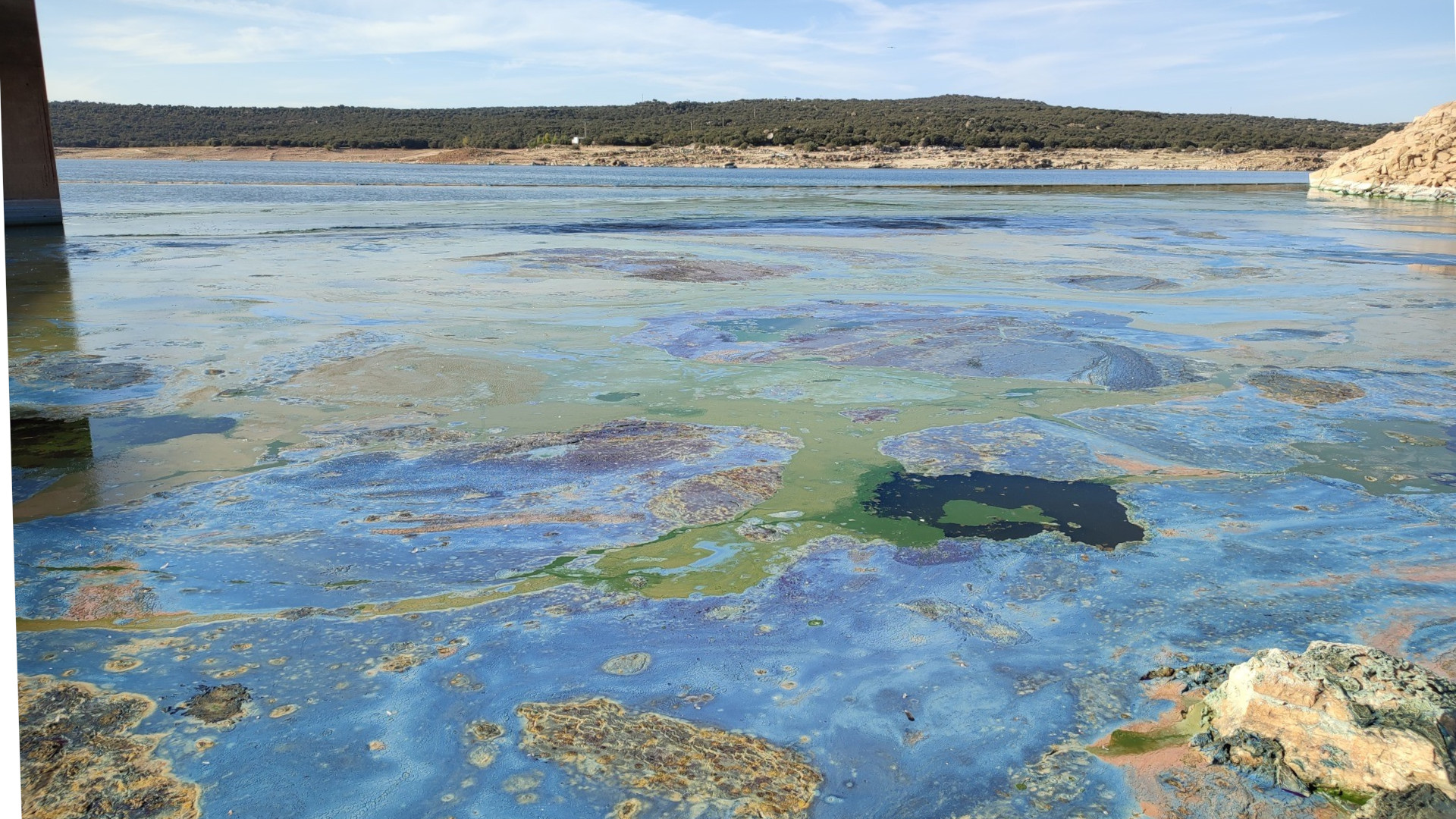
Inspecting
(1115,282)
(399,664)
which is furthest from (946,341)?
(399,664)

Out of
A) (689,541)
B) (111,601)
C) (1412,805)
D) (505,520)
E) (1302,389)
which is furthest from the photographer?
(1302,389)

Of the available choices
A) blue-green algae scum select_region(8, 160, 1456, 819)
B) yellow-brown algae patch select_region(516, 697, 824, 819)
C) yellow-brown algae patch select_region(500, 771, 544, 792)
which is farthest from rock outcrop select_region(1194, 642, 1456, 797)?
yellow-brown algae patch select_region(500, 771, 544, 792)

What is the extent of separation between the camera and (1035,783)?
2438 millimetres

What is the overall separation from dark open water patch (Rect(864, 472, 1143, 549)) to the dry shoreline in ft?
220

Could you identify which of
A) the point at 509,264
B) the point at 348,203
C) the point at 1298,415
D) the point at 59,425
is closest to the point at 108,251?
the point at 509,264

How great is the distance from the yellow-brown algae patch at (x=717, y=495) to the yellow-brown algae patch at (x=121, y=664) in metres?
1.92

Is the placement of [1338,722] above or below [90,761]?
above

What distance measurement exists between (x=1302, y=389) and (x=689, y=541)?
14.7 feet

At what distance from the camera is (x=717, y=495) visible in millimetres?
4371

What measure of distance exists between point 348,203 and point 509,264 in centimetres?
1576

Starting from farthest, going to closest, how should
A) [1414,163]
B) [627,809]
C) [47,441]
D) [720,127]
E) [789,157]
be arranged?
[720,127], [789,157], [1414,163], [47,441], [627,809]

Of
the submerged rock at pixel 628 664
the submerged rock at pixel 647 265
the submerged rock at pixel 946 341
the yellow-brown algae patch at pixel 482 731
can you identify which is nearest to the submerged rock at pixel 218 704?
the yellow-brown algae patch at pixel 482 731

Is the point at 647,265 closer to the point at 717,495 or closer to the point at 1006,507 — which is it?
the point at 717,495

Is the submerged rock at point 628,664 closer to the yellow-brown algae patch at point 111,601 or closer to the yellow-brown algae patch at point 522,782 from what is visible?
the yellow-brown algae patch at point 522,782
